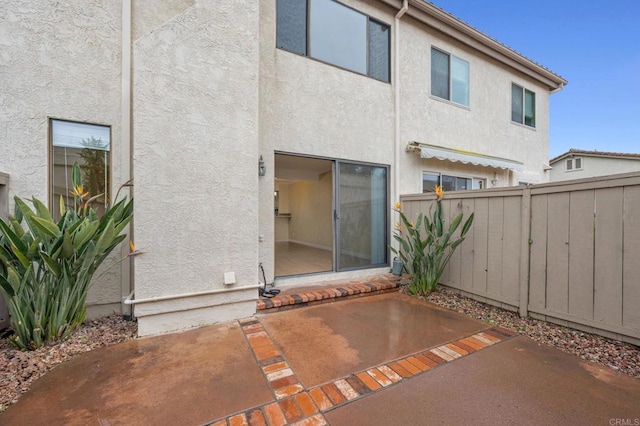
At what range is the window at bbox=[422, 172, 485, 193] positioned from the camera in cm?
869

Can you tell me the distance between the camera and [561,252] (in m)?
4.41

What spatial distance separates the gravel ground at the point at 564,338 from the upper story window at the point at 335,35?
21.4ft

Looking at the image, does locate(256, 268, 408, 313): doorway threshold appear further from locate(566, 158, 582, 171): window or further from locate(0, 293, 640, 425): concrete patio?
locate(566, 158, 582, 171): window

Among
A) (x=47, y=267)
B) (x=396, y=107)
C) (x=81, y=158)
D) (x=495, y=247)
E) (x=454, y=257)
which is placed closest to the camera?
(x=47, y=267)

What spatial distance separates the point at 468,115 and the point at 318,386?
10.2 m

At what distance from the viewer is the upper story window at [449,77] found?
8.76m

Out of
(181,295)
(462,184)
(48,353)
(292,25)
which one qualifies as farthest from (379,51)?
(48,353)

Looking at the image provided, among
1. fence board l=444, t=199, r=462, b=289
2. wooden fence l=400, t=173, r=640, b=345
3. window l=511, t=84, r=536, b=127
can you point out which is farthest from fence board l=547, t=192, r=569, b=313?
window l=511, t=84, r=536, b=127

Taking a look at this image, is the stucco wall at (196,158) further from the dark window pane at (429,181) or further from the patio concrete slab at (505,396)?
the dark window pane at (429,181)

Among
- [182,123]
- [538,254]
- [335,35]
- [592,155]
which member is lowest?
[538,254]

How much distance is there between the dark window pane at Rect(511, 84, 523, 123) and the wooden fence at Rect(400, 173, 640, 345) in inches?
312

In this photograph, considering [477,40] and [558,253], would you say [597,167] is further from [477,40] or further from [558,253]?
[558,253]

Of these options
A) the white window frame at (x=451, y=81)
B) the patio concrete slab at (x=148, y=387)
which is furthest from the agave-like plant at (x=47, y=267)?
the white window frame at (x=451, y=81)

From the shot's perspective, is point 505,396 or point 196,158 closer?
point 505,396
